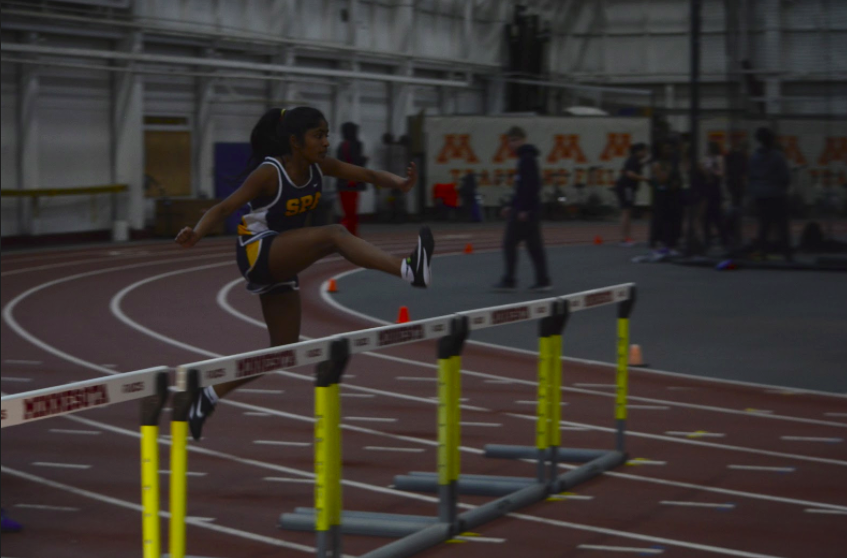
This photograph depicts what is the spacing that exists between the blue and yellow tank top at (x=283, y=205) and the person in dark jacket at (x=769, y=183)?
50.6 ft

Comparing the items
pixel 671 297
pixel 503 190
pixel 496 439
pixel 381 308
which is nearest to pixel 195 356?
pixel 381 308

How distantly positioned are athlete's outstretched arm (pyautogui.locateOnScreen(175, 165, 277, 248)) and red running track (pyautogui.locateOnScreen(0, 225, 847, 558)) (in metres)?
1.81

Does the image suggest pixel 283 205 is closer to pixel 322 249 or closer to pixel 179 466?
pixel 322 249

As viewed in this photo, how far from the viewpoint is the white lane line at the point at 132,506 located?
637 cm

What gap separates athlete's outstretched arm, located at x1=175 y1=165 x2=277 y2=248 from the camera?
16.8ft

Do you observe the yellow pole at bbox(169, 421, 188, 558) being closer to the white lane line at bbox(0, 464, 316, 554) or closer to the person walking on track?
the person walking on track

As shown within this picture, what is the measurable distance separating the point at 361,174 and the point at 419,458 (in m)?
3.13

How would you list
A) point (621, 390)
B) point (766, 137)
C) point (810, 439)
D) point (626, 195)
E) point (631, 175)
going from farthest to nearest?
point (626, 195) < point (631, 175) < point (766, 137) < point (810, 439) < point (621, 390)

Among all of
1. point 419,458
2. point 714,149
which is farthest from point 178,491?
point 714,149

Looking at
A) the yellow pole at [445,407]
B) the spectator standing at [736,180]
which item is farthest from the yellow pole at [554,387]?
the spectator standing at [736,180]

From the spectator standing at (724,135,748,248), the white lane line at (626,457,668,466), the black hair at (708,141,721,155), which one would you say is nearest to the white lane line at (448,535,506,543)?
the white lane line at (626,457,668,466)

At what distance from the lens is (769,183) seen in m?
20.2

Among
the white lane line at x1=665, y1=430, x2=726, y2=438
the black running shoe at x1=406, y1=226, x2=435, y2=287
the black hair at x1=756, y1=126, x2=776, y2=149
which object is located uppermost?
the black hair at x1=756, y1=126, x2=776, y2=149

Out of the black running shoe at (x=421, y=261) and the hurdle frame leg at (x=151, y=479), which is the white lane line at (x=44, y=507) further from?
the hurdle frame leg at (x=151, y=479)
